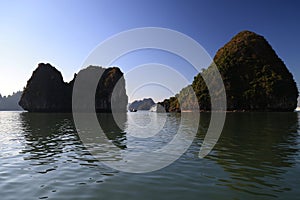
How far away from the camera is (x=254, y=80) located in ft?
519

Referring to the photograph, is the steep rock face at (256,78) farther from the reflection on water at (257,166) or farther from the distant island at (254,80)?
the reflection on water at (257,166)

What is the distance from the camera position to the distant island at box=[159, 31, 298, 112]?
140 metres

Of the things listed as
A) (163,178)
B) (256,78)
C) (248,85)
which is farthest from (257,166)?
(256,78)

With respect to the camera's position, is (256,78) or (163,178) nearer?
(163,178)

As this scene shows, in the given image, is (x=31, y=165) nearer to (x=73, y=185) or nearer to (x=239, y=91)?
(x=73, y=185)

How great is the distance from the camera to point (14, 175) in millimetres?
11055

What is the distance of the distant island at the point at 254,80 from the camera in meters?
140

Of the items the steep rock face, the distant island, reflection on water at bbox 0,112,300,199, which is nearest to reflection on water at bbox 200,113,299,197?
reflection on water at bbox 0,112,300,199

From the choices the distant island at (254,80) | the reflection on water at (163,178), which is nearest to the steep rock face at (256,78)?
the distant island at (254,80)

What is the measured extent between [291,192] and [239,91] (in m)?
165

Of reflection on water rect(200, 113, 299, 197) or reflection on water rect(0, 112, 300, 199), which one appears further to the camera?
reflection on water rect(200, 113, 299, 197)

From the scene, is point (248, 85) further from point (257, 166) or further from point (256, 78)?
point (257, 166)

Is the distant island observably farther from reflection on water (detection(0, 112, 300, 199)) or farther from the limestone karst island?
reflection on water (detection(0, 112, 300, 199))

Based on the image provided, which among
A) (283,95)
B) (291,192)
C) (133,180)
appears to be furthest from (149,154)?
(283,95)
